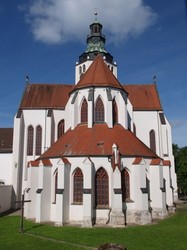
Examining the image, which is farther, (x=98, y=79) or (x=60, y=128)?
(x=60, y=128)

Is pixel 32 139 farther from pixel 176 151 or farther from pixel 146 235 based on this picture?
pixel 176 151

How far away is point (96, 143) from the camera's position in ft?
75.5

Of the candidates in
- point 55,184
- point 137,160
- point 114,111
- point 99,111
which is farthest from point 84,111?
point 55,184

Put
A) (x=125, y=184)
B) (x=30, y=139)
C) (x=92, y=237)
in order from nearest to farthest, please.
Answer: (x=92, y=237), (x=125, y=184), (x=30, y=139)

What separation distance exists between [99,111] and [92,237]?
41.9 ft

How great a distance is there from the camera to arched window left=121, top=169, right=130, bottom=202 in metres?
21.9

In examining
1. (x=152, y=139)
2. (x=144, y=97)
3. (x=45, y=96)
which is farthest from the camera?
(x=144, y=97)

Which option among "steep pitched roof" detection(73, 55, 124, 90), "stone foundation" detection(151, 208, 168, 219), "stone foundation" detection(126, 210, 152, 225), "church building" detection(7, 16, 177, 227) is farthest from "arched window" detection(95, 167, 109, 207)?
"steep pitched roof" detection(73, 55, 124, 90)

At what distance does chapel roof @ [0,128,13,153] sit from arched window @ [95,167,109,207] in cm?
1738

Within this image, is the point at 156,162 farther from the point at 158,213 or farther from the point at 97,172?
the point at 97,172

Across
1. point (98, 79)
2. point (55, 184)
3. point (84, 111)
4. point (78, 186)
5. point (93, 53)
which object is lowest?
point (78, 186)

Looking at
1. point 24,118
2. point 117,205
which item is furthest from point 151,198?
point 24,118

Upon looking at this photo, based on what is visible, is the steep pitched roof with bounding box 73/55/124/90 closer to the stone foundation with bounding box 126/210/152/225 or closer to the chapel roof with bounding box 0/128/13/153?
the stone foundation with bounding box 126/210/152/225

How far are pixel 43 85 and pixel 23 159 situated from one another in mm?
10884
